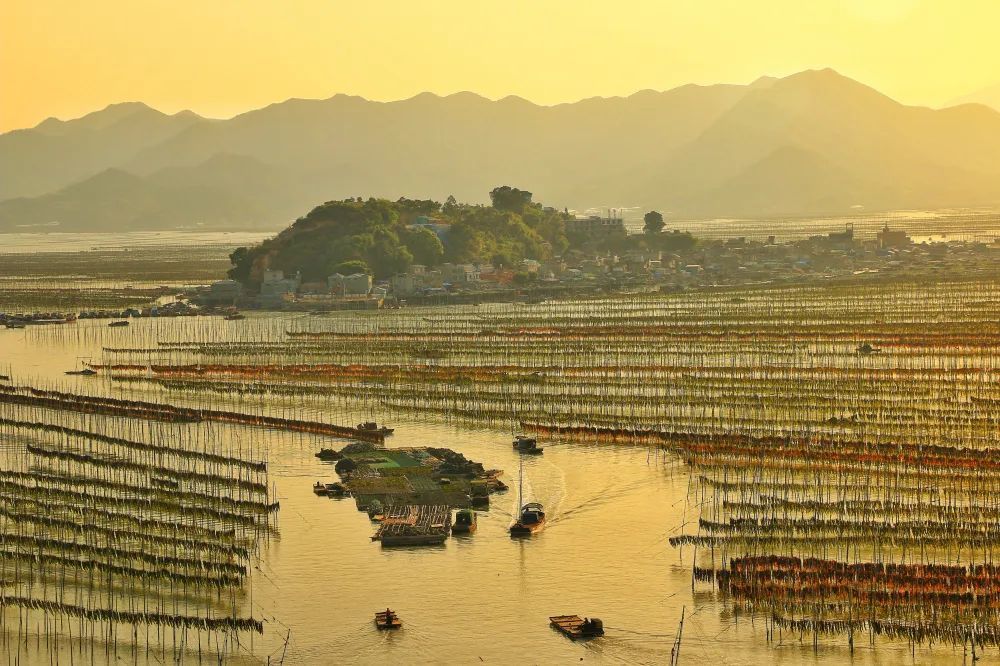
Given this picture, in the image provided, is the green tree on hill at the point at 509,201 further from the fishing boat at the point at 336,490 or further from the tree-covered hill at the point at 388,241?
the fishing boat at the point at 336,490

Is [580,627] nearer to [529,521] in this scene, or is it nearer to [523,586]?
[523,586]

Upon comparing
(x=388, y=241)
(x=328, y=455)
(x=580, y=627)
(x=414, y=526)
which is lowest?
(x=580, y=627)

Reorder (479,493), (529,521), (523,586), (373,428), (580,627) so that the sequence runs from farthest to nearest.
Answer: (373,428) < (479,493) < (529,521) < (523,586) < (580,627)

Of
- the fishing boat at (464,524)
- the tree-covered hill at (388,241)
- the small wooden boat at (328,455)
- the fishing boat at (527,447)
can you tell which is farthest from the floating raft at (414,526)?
the tree-covered hill at (388,241)

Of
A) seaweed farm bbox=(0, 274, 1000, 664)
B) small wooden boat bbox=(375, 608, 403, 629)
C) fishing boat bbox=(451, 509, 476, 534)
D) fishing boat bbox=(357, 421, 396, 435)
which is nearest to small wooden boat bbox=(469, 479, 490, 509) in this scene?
seaweed farm bbox=(0, 274, 1000, 664)

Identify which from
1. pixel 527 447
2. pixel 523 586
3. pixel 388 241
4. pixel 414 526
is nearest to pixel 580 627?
pixel 523 586

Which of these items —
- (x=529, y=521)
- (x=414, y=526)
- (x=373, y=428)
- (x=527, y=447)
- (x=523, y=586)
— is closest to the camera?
(x=523, y=586)

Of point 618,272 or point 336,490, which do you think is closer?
point 336,490

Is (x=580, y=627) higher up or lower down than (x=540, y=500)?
lower down
